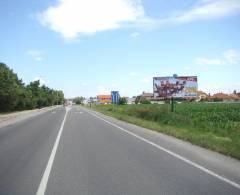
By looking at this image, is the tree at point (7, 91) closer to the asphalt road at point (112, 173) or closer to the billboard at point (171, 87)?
the billboard at point (171, 87)

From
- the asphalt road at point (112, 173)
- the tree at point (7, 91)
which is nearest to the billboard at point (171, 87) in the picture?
the asphalt road at point (112, 173)

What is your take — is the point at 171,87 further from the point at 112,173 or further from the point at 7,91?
the point at 112,173

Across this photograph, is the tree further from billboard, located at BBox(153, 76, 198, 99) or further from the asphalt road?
the asphalt road

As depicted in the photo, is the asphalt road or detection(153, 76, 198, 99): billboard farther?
detection(153, 76, 198, 99): billboard

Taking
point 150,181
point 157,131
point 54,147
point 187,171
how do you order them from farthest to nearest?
point 157,131, point 54,147, point 187,171, point 150,181

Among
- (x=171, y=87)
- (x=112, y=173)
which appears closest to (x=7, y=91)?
(x=171, y=87)

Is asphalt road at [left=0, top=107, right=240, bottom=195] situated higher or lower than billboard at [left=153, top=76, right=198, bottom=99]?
lower

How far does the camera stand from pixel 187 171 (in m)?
8.02

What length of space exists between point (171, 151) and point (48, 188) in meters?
5.52

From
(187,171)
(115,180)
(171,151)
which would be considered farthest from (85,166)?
(171,151)

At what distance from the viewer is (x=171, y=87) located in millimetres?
40344

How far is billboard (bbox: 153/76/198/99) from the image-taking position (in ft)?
132

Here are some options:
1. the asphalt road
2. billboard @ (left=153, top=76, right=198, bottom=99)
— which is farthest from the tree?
the asphalt road

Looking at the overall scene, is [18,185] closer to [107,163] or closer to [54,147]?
[107,163]
